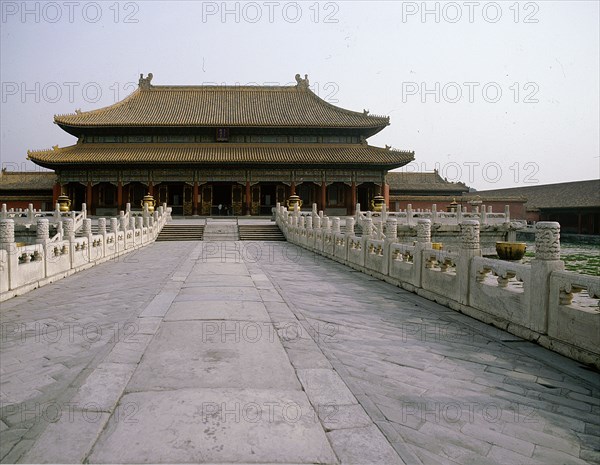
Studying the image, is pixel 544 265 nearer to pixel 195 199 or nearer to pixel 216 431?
pixel 216 431

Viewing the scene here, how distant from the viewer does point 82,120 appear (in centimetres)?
3416

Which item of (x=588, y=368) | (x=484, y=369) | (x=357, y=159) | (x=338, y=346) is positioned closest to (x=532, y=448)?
(x=484, y=369)

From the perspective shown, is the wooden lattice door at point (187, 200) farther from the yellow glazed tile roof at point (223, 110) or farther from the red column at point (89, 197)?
the red column at point (89, 197)

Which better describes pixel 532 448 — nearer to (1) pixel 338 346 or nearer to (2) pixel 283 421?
(2) pixel 283 421

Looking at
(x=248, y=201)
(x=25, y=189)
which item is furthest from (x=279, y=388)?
(x=25, y=189)

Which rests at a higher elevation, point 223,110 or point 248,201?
point 223,110

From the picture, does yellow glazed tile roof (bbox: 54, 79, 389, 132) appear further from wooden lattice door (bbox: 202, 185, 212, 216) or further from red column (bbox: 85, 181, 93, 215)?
wooden lattice door (bbox: 202, 185, 212, 216)

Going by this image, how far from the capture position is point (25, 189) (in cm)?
3550

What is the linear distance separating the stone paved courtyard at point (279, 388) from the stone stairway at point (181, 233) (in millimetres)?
16201

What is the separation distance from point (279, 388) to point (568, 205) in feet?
121

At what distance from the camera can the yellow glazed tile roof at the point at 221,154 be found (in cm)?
3219

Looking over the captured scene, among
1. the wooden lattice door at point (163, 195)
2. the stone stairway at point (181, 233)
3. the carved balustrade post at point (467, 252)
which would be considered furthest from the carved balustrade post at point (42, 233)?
the wooden lattice door at point (163, 195)

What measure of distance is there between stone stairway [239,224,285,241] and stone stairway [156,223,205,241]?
6.75 feet

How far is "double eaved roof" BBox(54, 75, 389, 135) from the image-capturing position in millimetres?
34438
